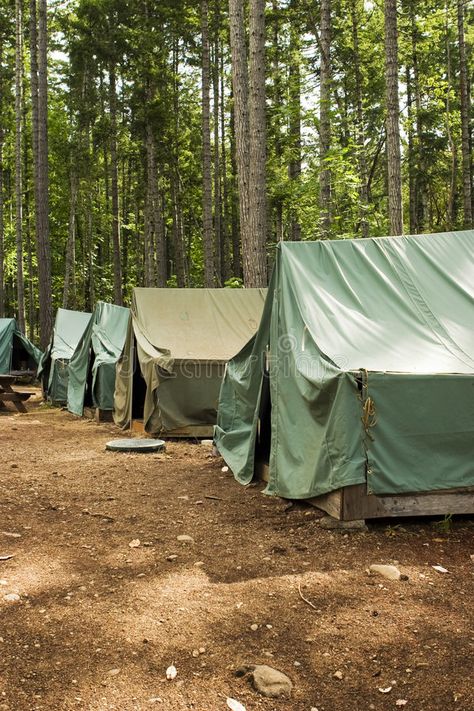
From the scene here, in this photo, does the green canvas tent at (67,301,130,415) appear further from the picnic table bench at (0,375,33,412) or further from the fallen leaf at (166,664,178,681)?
the fallen leaf at (166,664,178,681)

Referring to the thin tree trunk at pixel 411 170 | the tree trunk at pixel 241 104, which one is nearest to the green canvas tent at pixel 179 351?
the tree trunk at pixel 241 104

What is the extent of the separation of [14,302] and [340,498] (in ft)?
102

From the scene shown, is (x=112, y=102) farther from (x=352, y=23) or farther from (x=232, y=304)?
(x=232, y=304)

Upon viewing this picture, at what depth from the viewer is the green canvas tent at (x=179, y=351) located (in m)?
8.75

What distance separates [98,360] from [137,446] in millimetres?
3577

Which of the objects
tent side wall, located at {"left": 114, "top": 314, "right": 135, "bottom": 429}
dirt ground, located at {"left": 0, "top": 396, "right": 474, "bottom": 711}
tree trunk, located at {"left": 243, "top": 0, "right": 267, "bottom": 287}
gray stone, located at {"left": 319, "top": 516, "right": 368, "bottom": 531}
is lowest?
dirt ground, located at {"left": 0, "top": 396, "right": 474, "bottom": 711}

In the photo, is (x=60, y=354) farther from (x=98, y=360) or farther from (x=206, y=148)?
(x=206, y=148)

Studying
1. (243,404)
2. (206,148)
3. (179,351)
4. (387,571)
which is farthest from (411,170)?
(387,571)

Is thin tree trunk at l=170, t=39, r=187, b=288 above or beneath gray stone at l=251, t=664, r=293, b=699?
above

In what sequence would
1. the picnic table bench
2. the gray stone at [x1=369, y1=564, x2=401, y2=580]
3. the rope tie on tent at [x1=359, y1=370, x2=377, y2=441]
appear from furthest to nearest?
the picnic table bench < the rope tie on tent at [x1=359, y1=370, x2=377, y2=441] < the gray stone at [x1=369, y1=564, x2=401, y2=580]

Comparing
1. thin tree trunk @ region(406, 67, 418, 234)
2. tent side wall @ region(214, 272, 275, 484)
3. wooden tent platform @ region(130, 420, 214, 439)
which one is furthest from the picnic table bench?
thin tree trunk @ region(406, 67, 418, 234)

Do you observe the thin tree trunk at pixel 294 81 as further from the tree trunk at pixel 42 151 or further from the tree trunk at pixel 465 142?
the tree trunk at pixel 42 151

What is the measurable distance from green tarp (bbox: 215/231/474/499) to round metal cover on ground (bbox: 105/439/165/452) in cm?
117

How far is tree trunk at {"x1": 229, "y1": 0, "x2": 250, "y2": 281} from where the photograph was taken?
29.7 ft
